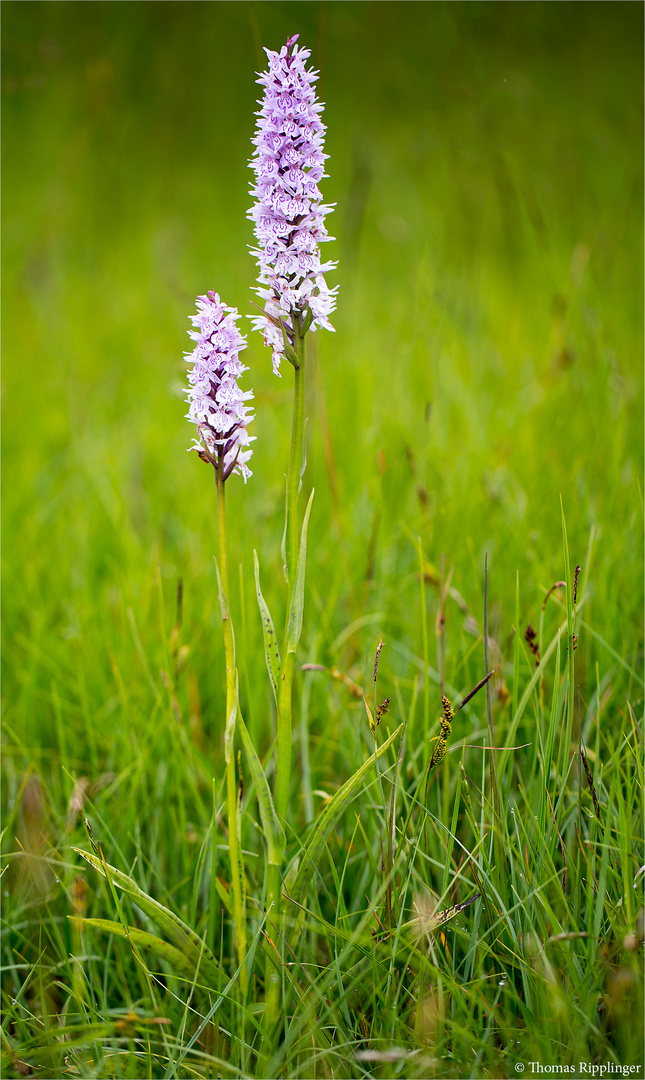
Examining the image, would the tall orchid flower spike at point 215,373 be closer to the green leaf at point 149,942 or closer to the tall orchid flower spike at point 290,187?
the tall orchid flower spike at point 290,187

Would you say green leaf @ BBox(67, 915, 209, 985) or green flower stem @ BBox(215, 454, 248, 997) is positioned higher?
green flower stem @ BBox(215, 454, 248, 997)

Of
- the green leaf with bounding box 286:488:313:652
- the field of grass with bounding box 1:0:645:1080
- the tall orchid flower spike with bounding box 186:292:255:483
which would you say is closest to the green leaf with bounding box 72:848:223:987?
the field of grass with bounding box 1:0:645:1080

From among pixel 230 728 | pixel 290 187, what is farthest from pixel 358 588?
pixel 290 187

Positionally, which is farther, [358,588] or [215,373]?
[358,588]

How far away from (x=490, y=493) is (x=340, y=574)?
2.17 ft

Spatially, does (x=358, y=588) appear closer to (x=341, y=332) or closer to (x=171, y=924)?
(x=171, y=924)

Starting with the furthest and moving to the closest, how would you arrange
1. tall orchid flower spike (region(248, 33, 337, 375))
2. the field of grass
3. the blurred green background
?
the blurred green background
the field of grass
tall orchid flower spike (region(248, 33, 337, 375))

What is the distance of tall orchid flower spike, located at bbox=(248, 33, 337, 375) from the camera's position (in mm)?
1136

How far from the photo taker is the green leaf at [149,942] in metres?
1.21

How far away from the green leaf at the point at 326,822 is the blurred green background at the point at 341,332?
0.67 metres

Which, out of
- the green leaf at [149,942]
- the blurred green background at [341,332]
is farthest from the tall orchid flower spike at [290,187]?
the green leaf at [149,942]

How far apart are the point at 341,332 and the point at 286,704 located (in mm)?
3679

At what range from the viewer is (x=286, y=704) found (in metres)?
1.29

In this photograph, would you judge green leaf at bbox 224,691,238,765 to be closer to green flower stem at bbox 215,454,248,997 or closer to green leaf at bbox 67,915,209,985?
green flower stem at bbox 215,454,248,997
